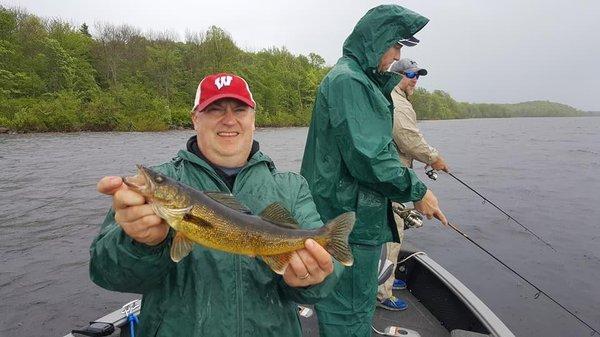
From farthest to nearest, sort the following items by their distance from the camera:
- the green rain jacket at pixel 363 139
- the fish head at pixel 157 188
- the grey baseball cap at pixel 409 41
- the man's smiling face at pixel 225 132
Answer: the grey baseball cap at pixel 409 41, the green rain jacket at pixel 363 139, the man's smiling face at pixel 225 132, the fish head at pixel 157 188

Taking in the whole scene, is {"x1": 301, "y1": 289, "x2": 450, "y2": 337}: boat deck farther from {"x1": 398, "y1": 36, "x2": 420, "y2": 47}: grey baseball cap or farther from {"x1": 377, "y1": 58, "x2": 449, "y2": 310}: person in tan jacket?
{"x1": 398, "y1": 36, "x2": 420, "y2": 47}: grey baseball cap

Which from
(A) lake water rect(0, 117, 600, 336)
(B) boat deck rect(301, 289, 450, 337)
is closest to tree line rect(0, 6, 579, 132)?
(A) lake water rect(0, 117, 600, 336)

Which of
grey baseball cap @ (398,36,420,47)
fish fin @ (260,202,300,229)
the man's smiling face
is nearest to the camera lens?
fish fin @ (260,202,300,229)

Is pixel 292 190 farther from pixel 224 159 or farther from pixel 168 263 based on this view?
pixel 168 263

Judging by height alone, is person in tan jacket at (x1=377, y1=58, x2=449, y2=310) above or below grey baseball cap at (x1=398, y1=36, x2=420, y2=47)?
below

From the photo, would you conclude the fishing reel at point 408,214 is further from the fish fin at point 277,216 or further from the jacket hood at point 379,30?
the fish fin at point 277,216

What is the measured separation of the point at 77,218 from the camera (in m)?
13.1

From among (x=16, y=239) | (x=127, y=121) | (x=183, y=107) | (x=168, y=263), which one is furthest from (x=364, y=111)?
(x=183, y=107)

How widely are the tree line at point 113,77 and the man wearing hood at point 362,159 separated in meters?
41.3

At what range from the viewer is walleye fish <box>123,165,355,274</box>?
1.96 metres

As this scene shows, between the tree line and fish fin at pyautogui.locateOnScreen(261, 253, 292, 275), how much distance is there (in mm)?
42332

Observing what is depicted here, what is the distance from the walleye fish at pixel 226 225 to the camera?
6.42ft

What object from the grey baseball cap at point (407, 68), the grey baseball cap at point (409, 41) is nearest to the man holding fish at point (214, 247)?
the grey baseball cap at point (409, 41)

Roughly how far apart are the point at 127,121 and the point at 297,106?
1398 inches
